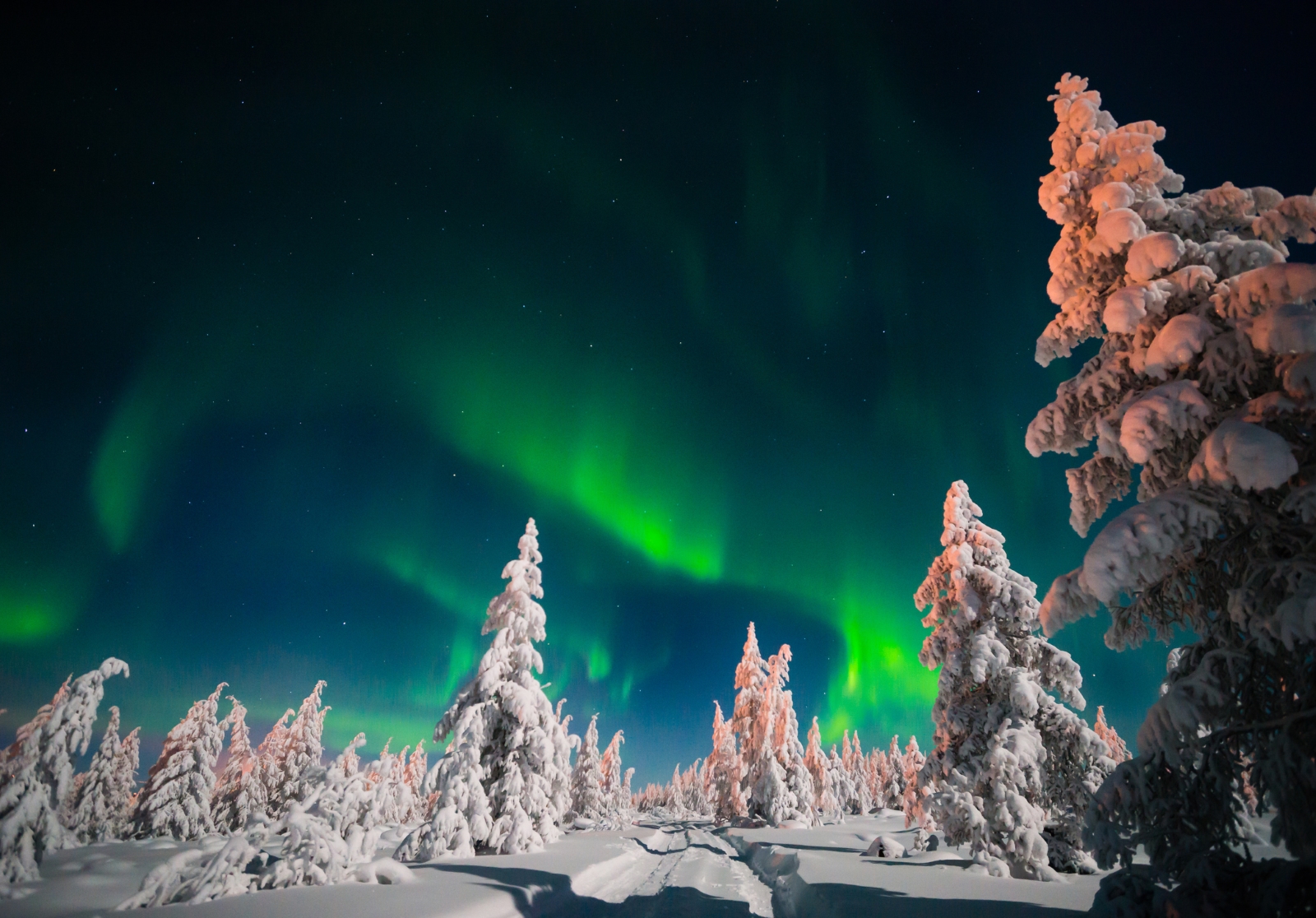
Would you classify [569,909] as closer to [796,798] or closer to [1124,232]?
[1124,232]

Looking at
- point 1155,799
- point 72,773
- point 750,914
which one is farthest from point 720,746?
point 1155,799

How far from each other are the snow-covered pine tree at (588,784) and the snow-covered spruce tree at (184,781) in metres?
30.2

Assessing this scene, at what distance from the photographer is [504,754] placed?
19.8m

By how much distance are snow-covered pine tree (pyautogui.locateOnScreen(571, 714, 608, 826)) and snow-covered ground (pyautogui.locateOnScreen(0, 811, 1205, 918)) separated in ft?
119

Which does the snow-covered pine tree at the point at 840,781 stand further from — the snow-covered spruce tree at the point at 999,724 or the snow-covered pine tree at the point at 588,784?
the snow-covered spruce tree at the point at 999,724

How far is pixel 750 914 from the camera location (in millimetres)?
11531

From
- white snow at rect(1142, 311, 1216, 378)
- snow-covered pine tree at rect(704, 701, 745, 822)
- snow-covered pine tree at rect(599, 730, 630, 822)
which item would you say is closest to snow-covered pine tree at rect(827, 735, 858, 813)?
snow-covered pine tree at rect(704, 701, 745, 822)

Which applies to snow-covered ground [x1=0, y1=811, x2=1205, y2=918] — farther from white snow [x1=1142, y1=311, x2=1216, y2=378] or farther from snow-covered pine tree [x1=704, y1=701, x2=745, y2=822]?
snow-covered pine tree [x1=704, y1=701, x2=745, y2=822]

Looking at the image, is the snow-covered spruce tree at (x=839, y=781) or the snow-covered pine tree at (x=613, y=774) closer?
the snow-covered pine tree at (x=613, y=774)

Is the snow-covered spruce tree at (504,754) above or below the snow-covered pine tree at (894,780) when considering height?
above

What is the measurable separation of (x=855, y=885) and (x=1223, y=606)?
382 inches

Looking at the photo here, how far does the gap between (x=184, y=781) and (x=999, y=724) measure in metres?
42.7

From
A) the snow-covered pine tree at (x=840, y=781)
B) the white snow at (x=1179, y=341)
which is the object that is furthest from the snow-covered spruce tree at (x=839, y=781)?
the white snow at (x=1179, y=341)

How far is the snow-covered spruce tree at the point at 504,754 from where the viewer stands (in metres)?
17.5
